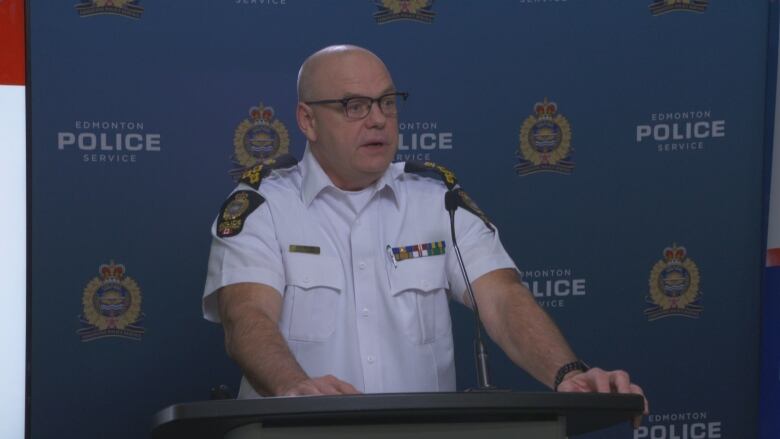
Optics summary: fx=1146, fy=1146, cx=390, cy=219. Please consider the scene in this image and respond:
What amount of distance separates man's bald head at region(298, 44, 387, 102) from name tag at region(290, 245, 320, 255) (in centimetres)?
36

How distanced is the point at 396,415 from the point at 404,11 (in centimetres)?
239

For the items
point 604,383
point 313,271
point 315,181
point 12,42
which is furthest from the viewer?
point 12,42

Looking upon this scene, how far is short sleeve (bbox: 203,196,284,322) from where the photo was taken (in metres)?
2.51

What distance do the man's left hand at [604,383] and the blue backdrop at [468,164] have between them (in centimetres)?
167

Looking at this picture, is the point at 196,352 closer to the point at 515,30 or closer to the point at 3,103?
the point at 3,103

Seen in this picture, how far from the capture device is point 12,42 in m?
3.48

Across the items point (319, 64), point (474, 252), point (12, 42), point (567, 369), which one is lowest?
point (567, 369)

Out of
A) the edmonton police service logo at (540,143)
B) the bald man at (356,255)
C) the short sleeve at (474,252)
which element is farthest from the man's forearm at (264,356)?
the edmonton police service logo at (540,143)

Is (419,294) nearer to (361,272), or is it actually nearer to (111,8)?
(361,272)

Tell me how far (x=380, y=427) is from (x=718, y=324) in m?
2.52

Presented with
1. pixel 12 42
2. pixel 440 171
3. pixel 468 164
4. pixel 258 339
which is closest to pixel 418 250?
pixel 440 171

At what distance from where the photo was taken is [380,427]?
1582 millimetres

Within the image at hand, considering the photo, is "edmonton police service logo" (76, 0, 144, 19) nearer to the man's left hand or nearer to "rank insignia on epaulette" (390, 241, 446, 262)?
"rank insignia on epaulette" (390, 241, 446, 262)

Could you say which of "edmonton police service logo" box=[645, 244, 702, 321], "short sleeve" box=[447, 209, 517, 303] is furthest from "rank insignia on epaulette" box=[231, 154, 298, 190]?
"edmonton police service logo" box=[645, 244, 702, 321]
